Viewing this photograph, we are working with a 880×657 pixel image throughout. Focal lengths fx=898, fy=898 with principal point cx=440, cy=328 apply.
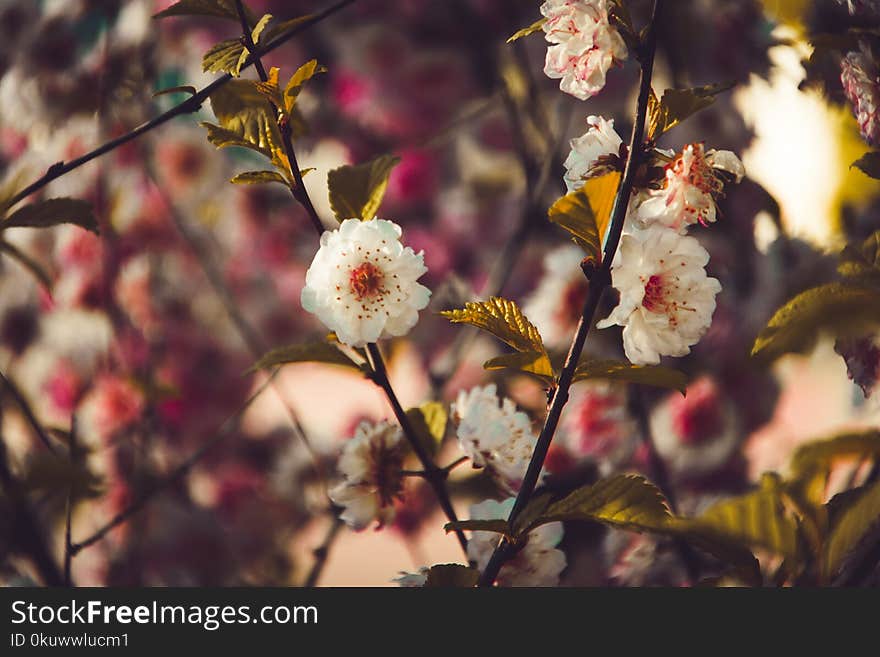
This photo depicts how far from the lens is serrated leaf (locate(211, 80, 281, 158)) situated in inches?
19.7

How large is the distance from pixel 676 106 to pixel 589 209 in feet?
0.26

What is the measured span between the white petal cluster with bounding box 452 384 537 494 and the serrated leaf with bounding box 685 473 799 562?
7.8 inches

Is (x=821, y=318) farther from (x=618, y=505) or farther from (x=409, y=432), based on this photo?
Answer: (x=409, y=432)

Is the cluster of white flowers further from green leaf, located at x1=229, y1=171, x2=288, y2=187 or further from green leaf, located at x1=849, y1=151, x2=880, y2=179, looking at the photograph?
green leaf, located at x1=229, y1=171, x2=288, y2=187

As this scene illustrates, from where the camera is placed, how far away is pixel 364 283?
1.65ft

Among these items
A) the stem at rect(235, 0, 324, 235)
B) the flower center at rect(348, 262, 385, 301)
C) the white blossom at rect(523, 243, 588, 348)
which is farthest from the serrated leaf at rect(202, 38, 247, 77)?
the white blossom at rect(523, 243, 588, 348)

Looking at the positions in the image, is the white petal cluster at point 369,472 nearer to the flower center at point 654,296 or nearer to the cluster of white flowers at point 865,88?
the flower center at point 654,296

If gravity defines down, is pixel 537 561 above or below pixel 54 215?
below

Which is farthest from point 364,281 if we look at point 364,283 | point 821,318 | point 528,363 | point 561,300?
point 561,300

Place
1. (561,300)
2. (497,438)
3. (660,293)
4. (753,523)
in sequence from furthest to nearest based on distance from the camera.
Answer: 1. (561,300)
2. (497,438)
3. (660,293)
4. (753,523)

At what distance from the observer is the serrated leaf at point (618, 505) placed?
41cm

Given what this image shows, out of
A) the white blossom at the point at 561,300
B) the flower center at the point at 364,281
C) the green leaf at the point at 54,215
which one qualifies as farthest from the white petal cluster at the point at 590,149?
the white blossom at the point at 561,300

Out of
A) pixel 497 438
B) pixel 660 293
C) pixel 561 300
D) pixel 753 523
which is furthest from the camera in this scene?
pixel 561 300

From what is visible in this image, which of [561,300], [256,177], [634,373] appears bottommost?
[634,373]
